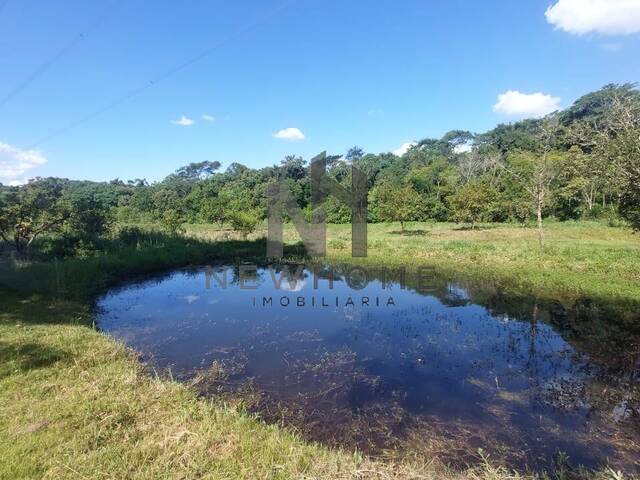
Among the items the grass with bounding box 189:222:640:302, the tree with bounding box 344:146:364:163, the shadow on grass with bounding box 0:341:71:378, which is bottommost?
the shadow on grass with bounding box 0:341:71:378

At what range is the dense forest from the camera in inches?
368

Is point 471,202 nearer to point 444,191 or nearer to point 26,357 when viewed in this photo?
point 444,191

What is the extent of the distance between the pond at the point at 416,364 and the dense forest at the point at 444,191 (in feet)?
14.7

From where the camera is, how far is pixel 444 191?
4128 cm

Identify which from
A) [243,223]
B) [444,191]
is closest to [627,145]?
[243,223]

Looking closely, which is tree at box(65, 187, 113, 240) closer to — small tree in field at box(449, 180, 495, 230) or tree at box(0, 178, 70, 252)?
tree at box(0, 178, 70, 252)

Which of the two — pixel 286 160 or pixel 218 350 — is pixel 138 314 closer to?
pixel 218 350

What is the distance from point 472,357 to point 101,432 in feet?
20.7

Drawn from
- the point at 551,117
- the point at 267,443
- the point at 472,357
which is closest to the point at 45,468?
the point at 267,443

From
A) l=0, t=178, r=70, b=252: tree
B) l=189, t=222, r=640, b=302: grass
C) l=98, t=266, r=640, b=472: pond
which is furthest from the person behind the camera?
l=0, t=178, r=70, b=252: tree

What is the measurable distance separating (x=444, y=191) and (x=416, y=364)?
124 ft

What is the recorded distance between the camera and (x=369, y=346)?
7.53 m

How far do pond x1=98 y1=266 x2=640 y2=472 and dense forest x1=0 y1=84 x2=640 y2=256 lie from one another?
4.47 m

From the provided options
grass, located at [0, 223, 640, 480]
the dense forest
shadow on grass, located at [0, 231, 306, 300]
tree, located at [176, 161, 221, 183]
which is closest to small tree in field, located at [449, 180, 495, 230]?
the dense forest
